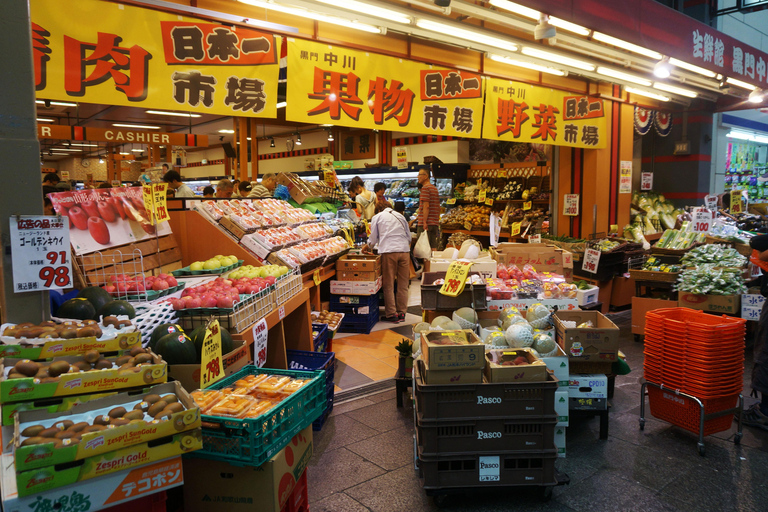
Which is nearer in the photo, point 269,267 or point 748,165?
point 269,267

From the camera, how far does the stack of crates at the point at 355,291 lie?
6488 mm

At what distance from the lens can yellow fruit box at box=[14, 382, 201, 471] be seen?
1.49 m

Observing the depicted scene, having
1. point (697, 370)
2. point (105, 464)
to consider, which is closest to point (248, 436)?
point (105, 464)

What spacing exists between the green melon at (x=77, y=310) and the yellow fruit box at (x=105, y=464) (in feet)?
4.19

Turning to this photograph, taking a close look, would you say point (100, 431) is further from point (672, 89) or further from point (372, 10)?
point (672, 89)

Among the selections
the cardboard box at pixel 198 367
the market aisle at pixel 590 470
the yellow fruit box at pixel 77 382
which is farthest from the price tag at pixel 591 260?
the yellow fruit box at pixel 77 382

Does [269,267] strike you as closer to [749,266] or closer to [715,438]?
[715,438]

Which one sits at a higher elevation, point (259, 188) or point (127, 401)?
point (259, 188)

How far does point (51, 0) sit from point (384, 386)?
422 centimetres

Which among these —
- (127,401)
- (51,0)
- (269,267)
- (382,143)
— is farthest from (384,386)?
(382,143)

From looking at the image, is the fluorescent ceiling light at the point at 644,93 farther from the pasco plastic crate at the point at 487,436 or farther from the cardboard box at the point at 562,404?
the pasco plastic crate at the point at 487,436

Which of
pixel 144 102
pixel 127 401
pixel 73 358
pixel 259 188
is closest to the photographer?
pixel 127 401

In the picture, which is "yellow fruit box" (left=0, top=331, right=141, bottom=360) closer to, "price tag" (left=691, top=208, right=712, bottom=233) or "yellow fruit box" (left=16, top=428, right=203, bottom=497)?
"yellow fruit box" (left=16, top=428, right=203, bottom=497)

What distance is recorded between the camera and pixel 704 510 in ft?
9.21
